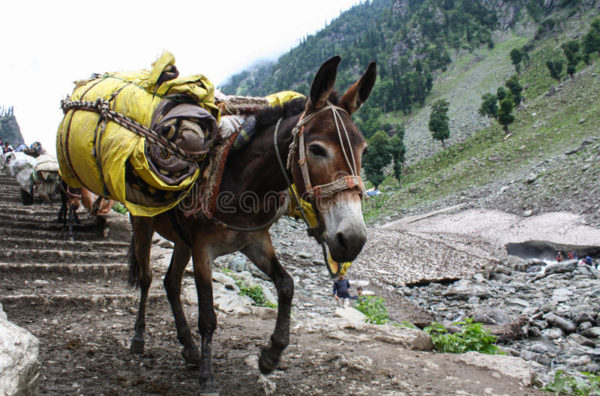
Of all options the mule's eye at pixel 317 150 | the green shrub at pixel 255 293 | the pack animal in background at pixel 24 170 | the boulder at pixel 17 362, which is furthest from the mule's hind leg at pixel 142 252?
the pack animal in background at pixel 24 170

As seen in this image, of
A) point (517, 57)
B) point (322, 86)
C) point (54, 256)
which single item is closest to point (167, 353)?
point (322, 86)

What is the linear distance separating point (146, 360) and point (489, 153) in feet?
132

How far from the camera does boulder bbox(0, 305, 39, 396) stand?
1914 mm

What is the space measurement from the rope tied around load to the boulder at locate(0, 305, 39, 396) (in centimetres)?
144

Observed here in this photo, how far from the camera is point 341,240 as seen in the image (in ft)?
7.47

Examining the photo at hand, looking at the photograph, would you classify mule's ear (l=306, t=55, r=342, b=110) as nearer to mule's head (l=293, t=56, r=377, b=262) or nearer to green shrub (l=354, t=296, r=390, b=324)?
mule's head (l=293, t=56, r=377, b=262)

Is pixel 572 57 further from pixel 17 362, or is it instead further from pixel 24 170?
pixel 17 362

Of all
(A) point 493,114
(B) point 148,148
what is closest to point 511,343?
(B) point 148,148

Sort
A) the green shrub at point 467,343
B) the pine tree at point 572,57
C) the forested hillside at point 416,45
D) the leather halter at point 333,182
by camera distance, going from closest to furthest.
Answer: the leather halter at point 333,182 → the green shrub at point 467,343 → the pine tree at point 572,57 → the forested hillside at point 416,45

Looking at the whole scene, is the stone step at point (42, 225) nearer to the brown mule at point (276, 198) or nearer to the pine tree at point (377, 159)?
the brown mule at point (276, 198)

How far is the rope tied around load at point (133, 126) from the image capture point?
9.58 ft

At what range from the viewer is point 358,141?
8.43ft

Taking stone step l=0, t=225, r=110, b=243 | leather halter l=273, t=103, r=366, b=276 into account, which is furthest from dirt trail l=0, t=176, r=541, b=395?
stone step l=0, t=225, r=110, b=243

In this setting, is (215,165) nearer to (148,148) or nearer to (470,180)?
(148,148)
